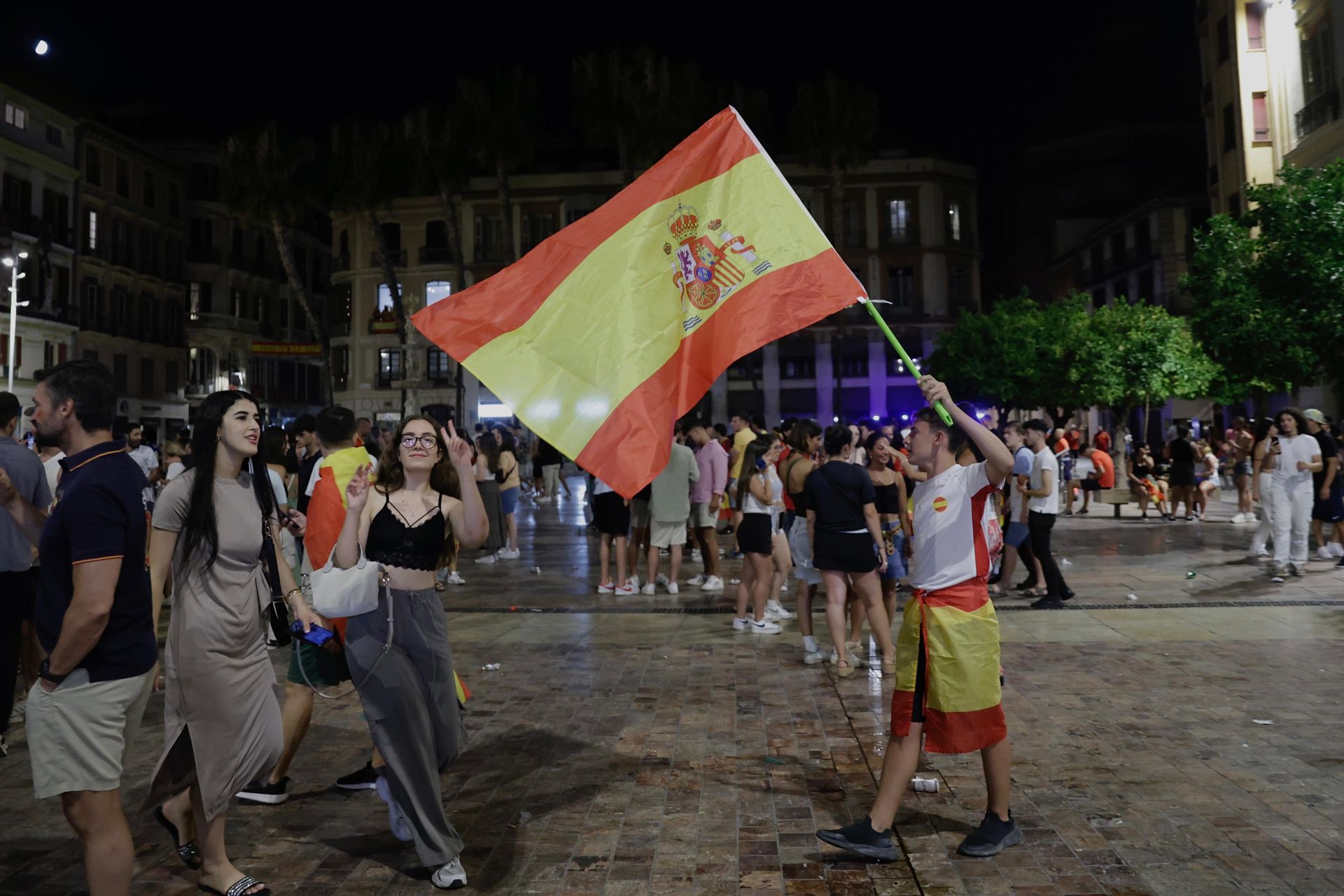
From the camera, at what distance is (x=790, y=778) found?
5.25m

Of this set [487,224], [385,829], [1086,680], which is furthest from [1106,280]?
[385,829]

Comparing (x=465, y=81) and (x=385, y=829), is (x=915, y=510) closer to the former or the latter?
(x=385, y=829)

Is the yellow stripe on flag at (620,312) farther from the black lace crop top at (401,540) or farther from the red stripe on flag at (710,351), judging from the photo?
the black lace crop top at (401,540)

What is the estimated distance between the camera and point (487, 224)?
5712 cm

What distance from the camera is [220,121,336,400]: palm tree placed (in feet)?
136

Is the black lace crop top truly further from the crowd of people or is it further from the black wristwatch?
the black wristwatch

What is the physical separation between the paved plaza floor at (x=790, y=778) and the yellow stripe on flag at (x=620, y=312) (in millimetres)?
1763

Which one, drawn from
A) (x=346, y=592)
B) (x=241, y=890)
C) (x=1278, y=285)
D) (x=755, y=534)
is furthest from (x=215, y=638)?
(x=1278, y=285)

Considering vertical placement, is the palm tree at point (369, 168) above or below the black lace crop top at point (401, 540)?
above

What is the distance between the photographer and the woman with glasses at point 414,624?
12.9ft

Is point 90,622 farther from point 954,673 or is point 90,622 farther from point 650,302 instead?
point 954,673

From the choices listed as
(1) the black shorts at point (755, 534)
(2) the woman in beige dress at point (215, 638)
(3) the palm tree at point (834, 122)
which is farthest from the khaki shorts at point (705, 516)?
(3) the palm tree at point (834, 122)

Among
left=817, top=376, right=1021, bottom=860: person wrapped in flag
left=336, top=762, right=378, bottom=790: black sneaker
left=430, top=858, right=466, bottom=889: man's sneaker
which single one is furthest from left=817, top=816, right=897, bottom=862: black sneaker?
left=336, top=762, right=378, bottom=790: black sneaker

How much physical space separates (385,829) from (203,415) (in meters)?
2.03
